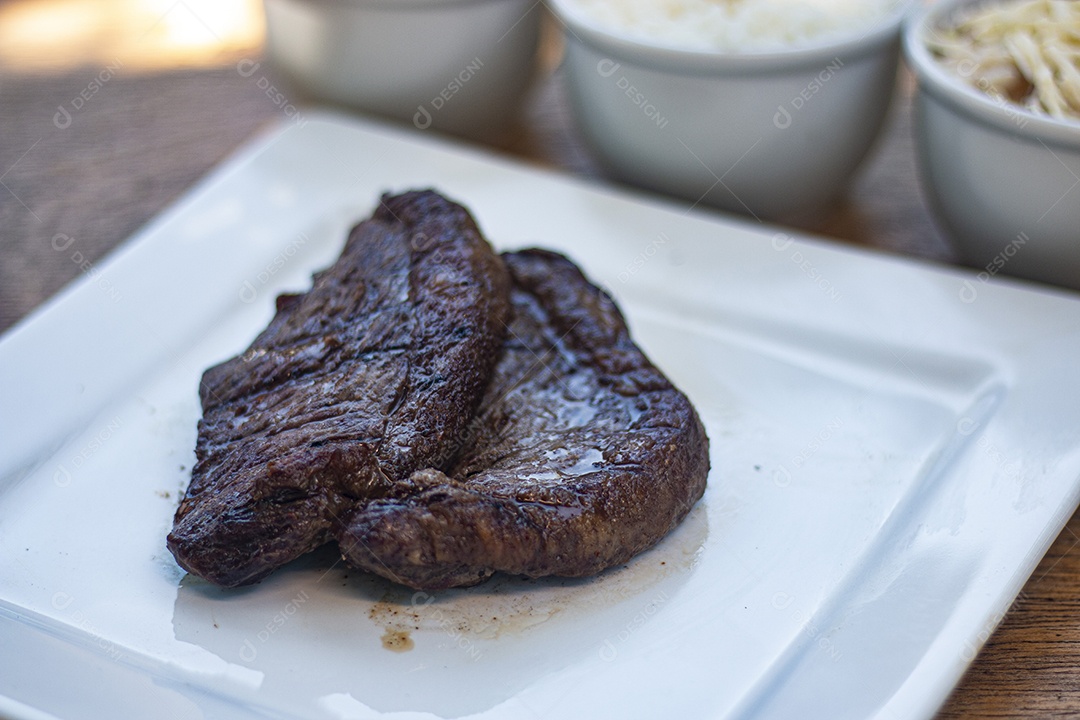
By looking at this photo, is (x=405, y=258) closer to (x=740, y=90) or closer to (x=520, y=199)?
(x=520, y=199)

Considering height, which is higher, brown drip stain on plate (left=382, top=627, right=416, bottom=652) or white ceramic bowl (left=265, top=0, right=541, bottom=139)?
white ceramic bowl (left=265, top=0, right=541, bottom=139)

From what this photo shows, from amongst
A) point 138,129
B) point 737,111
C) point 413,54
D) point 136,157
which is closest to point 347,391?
point 737,111

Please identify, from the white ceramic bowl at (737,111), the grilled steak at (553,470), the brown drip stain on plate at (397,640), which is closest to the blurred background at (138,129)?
the white ceramic bowl at (737,111)

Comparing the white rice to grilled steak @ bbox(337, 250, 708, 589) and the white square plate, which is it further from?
grilled steak @ bbox(337, 250, 708, 589)

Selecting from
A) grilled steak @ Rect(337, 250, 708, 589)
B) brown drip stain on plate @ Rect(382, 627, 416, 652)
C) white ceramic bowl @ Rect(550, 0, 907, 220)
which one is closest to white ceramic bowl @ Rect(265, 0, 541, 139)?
white ceramic bowl @ Rect(550, 0, 907, 220)

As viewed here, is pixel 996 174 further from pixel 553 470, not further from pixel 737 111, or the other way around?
pixel 553 470
